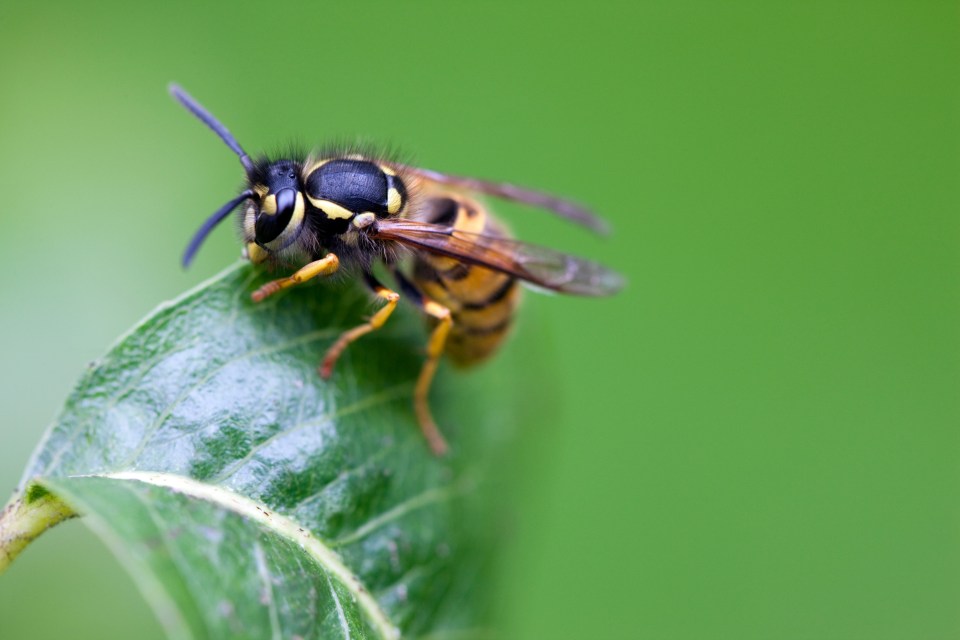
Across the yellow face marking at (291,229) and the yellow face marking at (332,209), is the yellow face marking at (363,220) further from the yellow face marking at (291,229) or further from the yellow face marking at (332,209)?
the yellow face marking at (291,229)

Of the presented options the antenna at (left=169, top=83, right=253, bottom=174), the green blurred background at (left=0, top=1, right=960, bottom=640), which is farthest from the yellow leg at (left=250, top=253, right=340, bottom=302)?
the green blurred background at (left=0, top=1, right=960, bottom=640)

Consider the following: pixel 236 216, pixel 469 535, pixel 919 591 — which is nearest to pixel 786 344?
pixel 919 591

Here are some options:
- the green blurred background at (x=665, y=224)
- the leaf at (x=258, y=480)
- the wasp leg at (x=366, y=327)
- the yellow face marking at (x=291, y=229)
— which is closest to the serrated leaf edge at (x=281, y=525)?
the leaf at (x=258, y=480)

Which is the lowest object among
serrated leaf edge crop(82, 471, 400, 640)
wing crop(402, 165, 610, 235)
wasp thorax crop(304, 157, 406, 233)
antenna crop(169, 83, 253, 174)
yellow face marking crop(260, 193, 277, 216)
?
serrated leaf edge crop(82, 471, 400, 640)

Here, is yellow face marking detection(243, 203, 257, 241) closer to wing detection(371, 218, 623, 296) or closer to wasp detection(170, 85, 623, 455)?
wasp detection(170, 85, 623, 455)

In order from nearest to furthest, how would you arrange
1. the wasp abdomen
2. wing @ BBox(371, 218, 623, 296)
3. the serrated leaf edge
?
the serrated leaf edge, wing @ BBox(371, 218, 623, 296), the wasp abdomen

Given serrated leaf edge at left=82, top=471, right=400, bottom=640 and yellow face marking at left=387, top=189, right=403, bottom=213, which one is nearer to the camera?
serrated leaf edge at left=82, top=471, right=400, bottom=640

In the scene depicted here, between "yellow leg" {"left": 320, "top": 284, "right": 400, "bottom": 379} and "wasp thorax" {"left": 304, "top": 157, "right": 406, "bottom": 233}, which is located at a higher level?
"wasp thorax" {"left": 304, "top": 157, "right": 406, "bottom": 233}

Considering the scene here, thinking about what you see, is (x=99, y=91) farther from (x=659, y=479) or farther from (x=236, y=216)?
(x=659, y=479)
